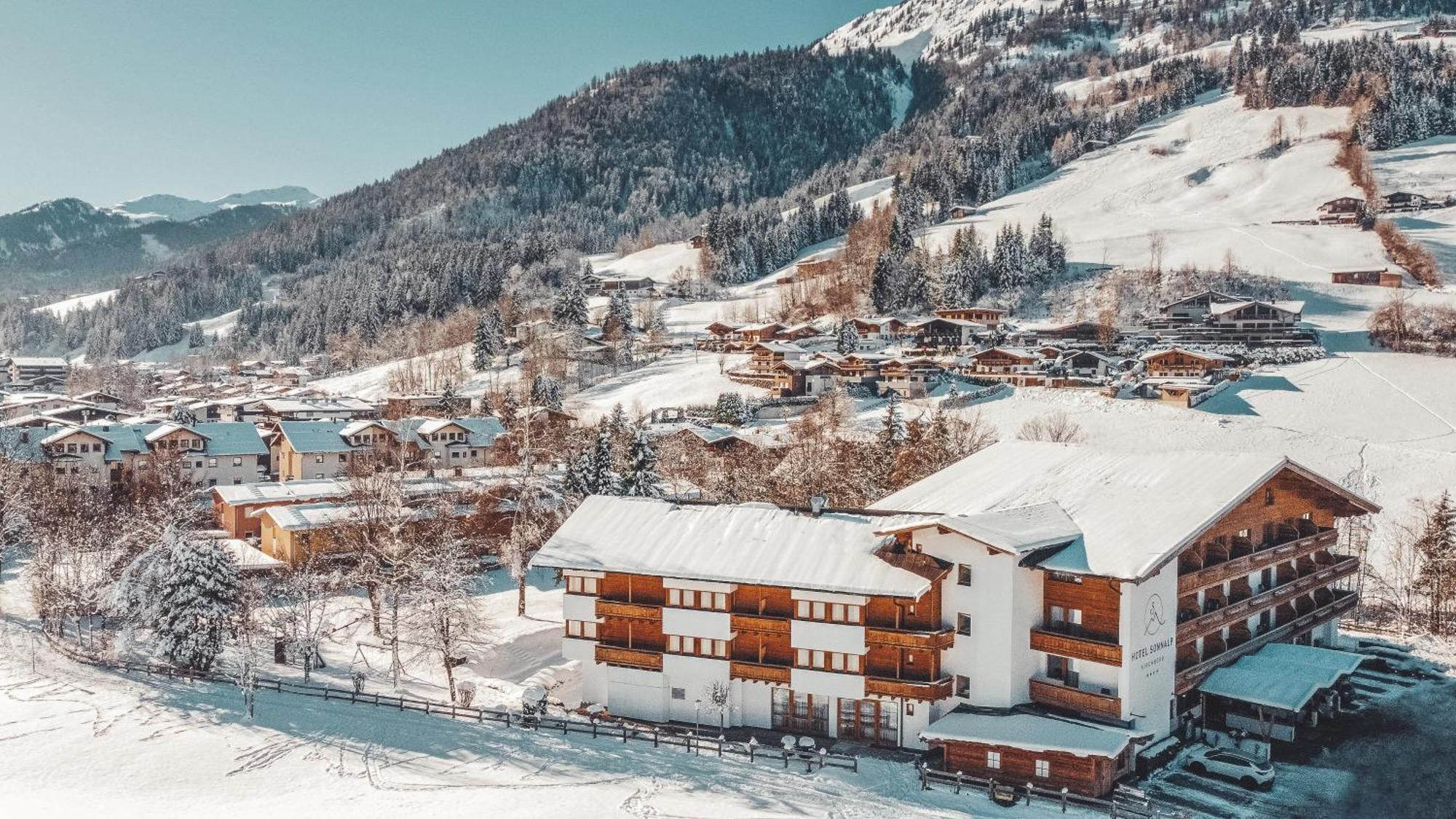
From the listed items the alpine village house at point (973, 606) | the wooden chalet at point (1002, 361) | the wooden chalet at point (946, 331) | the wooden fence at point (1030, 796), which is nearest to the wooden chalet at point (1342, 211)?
the wooden chalet at point (946, 331)

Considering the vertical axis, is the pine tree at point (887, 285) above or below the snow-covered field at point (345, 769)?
above

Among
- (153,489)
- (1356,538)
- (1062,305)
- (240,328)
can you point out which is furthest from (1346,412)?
(240,328)

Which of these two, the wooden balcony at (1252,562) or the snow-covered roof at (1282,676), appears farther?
the wooden balcony at (1252,562)

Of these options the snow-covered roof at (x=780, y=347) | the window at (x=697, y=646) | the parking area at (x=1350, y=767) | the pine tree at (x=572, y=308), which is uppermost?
the pine tree at (x=572, y=308)

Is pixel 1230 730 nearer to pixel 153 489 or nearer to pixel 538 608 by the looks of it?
pixel 538 608

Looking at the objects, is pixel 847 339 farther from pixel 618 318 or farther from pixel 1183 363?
pixel 618 318

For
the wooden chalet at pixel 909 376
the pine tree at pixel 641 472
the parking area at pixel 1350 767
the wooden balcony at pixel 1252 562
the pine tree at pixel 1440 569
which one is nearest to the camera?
the parking area at pixel 1350 767

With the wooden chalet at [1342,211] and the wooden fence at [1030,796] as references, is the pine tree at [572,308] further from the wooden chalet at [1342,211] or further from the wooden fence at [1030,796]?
the wooden fence at [1030,796]
